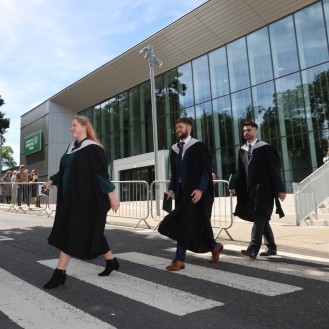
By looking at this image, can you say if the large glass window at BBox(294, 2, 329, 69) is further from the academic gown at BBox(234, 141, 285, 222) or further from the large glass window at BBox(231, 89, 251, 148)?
the academic gown at BBox(234, 141, 285, 222)

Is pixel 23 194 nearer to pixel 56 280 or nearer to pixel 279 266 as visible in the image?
pixel 56 280

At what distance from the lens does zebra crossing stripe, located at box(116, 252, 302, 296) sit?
3.66 m

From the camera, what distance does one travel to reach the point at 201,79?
23.6 metres

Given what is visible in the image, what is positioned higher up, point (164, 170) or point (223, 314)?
point (164, 170)

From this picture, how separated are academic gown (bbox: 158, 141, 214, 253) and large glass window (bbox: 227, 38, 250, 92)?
56.6ft

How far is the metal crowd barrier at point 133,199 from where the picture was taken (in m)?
10.5

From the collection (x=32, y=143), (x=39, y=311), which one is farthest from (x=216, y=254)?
(x=32, y=143)

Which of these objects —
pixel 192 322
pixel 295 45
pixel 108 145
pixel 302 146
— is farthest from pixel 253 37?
pixel 192 322

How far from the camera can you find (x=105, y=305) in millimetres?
3217

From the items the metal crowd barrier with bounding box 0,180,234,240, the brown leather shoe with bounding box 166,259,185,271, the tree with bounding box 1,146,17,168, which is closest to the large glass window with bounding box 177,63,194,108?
the metal crowd barrier with bounding box 0,180,234,240

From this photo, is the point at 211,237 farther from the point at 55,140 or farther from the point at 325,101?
the point at 55,140

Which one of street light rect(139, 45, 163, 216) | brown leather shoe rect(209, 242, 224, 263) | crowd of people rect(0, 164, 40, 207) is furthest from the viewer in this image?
crowd of people rect(0, 164, 40, 207)

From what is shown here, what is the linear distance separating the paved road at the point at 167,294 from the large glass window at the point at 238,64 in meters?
16.9

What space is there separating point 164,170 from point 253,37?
948cm
